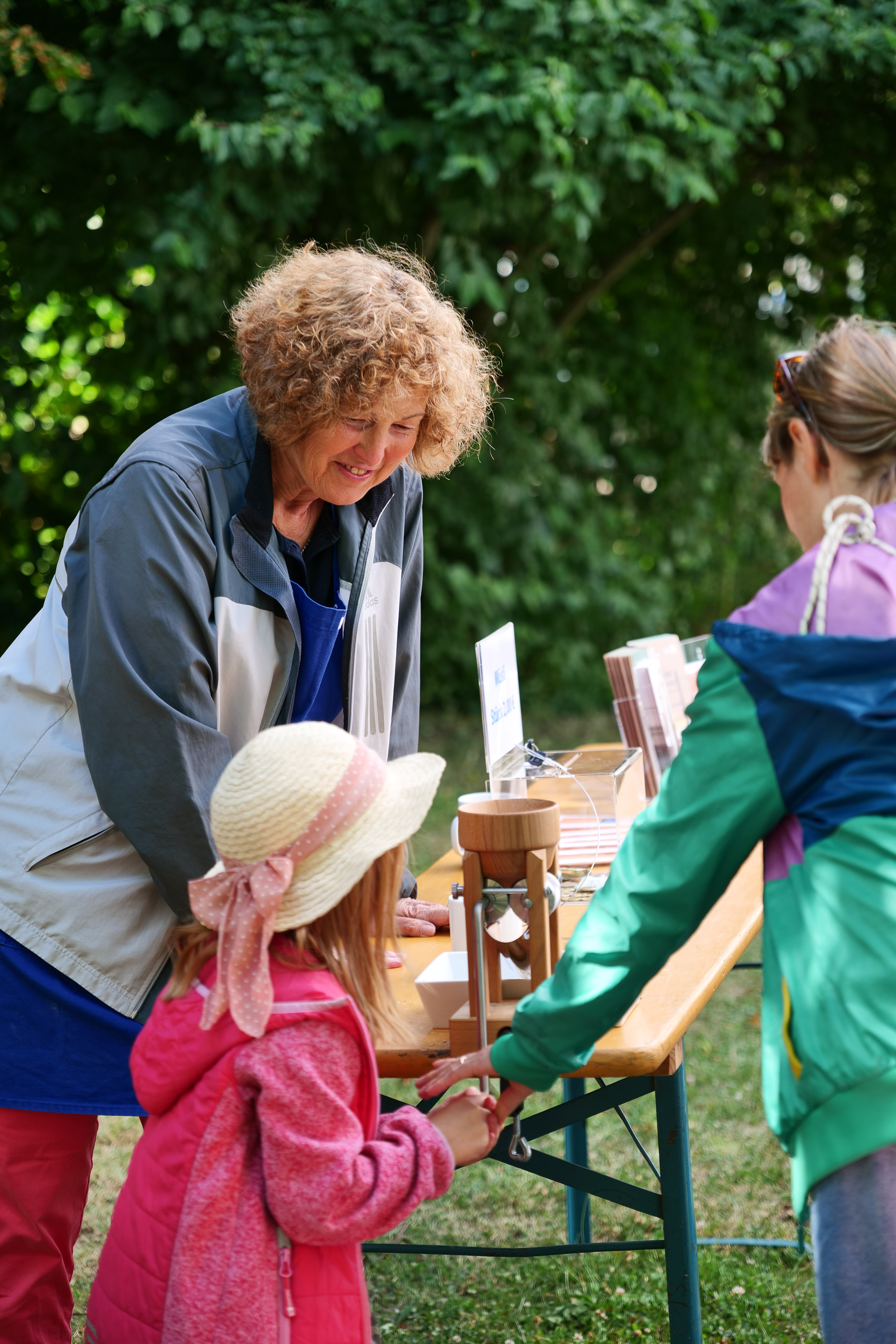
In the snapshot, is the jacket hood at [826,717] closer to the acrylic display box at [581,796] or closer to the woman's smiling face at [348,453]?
the woman's smiling face at [348,453]

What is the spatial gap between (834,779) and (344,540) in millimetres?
997

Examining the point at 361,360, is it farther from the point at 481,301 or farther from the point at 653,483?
the point at 653,483

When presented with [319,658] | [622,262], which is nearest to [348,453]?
[319,658]

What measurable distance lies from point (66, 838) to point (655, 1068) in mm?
801

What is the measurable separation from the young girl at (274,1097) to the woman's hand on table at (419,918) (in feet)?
1.92

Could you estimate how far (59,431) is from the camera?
234 inches

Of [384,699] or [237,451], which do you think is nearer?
[237,451]

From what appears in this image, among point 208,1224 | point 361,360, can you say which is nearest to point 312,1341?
point 208,1224

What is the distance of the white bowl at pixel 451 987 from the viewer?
164cm

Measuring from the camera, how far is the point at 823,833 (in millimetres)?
1246

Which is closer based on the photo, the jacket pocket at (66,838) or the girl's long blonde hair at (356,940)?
the girl's long blonde hair at (356,940)

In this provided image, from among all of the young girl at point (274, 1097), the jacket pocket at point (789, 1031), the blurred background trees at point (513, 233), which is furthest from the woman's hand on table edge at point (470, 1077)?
the blurred background trees at point (513, 233)

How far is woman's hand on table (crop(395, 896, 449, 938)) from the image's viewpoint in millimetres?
2018

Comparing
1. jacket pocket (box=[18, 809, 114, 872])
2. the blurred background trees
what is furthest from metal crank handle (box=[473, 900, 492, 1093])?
the blurred background trees
